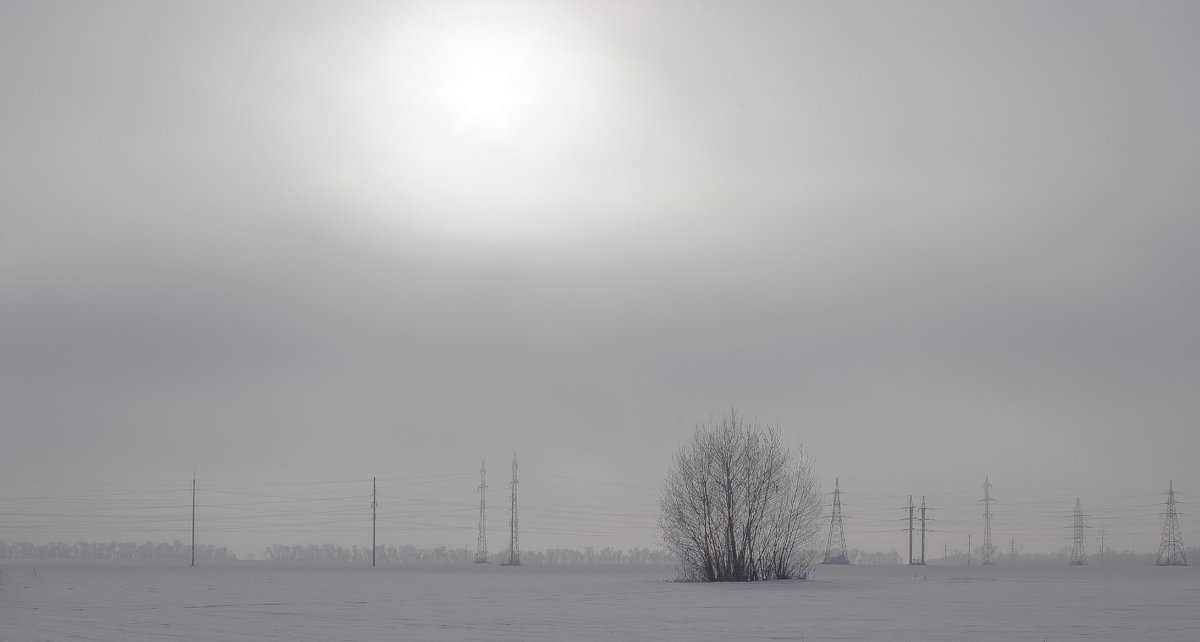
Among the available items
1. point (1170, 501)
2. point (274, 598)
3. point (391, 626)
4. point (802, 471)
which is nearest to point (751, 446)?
point (802, 471)

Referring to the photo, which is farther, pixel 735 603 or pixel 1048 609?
pixel 735 603

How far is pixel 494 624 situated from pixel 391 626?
2304mm

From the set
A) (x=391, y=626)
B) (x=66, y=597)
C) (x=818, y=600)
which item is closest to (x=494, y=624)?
(x=391, y=626)

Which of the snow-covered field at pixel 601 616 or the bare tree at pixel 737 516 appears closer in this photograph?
the snow-covered field at pixel 601 616

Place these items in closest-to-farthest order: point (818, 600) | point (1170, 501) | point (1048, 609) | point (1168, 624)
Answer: point (1168, 624)
point (1048, 609)
point (818, 600)
point (1170, 501)

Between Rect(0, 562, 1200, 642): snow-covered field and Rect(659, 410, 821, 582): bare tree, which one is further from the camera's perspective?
Rect(659, 410, 821, 582): bare tree

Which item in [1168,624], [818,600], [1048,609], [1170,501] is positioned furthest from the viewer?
[1170,501]

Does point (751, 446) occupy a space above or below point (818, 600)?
above

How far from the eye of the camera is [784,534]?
6081 cm

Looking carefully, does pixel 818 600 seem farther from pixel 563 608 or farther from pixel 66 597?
pixel 66 597

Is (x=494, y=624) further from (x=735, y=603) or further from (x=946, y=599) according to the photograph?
(x=946, y=599)

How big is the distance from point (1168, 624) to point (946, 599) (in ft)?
43.8

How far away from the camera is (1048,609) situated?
30.6 meters

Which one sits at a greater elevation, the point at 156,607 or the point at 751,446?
the point at 751,446
